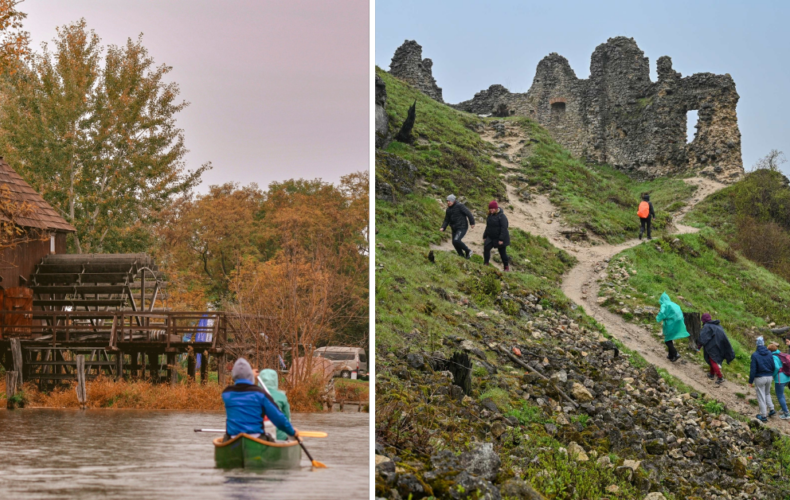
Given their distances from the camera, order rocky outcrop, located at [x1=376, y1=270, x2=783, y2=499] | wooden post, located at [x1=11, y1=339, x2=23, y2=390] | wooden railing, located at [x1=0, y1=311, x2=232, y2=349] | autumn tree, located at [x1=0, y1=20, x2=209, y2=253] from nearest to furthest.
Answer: rocky outcrop, located at [x1=376, y1=270, x2=783, y2=499] < wooden post, located at [x1=11, y1=339, x2=23, y2=390] < wooden railing, located at [x1=0, y1=311, x2=232, y2=349] < autumn tree, located at [x1=0, y1=20, x2=209, y2=253]

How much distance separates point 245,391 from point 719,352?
7441 mm

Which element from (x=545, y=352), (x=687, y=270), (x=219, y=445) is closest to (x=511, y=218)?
(x=687, y=270)

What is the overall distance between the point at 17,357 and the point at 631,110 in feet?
88.1

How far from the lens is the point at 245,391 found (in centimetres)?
758

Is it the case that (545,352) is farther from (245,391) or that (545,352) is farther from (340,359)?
(340,359)

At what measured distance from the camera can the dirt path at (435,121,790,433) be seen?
448 inches

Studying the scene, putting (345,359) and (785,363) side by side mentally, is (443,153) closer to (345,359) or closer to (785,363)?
(345,359)

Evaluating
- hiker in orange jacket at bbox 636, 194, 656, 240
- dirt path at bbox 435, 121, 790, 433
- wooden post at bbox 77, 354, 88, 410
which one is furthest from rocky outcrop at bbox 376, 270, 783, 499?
wooden post at bbox 77, 354, 88, 410

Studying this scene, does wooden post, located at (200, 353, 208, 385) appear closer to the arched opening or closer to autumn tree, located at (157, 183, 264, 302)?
autumn tree, located at (157, 183, 264, 302)

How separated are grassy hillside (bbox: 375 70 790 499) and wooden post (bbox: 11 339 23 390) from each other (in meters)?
10.0

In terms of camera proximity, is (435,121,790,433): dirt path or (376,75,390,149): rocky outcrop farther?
(376,75,390,149): rocky outcrop

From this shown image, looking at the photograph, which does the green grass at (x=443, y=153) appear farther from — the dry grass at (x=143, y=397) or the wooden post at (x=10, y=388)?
the wooden post at (x=10, y=388)

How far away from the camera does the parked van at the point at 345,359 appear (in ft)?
70.3

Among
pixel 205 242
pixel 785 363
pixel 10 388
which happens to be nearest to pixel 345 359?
pixel 10 388
